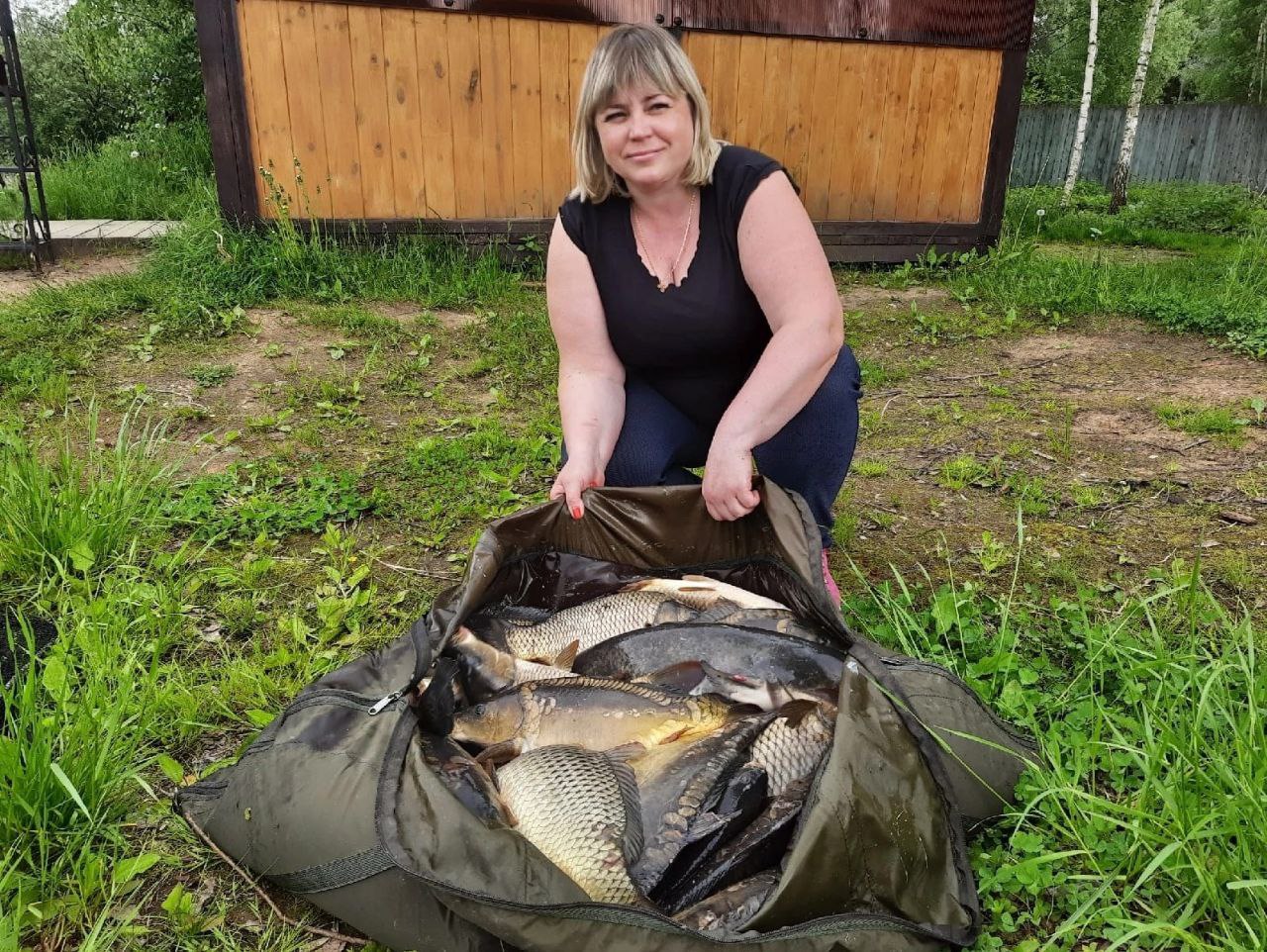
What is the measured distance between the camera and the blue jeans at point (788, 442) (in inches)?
96.3

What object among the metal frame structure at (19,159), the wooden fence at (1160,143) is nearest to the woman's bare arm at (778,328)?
the metal frame structure at (19,159)

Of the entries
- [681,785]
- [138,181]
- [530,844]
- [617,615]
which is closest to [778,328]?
[617,615]

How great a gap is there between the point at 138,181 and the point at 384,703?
9.60m

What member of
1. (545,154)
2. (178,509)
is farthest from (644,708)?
(545,154)

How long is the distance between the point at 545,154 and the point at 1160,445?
15.2 ft

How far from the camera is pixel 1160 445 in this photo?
3854 mm

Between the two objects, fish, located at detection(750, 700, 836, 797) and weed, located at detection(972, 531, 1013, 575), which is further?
weed, located at detection(972, 531, 1013, 575)

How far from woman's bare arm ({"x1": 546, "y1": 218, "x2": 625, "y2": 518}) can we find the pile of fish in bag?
41 centimetres

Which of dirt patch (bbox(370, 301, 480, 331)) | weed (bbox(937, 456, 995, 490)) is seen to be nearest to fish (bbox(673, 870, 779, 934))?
weed (bbox(937, 456, 995, 490))

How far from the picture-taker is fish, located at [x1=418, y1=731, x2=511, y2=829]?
1.52 metres

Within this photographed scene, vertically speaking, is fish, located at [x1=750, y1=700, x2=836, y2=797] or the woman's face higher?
the woman's face

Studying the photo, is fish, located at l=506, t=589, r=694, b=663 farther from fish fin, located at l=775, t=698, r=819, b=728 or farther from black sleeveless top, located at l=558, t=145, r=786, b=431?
black sleeveless top, located at l=558, t=145, r=786, b=431

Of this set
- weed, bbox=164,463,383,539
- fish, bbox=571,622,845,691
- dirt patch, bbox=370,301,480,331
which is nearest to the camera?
fish, bbox=571,622,845,691

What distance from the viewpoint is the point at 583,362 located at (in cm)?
251
